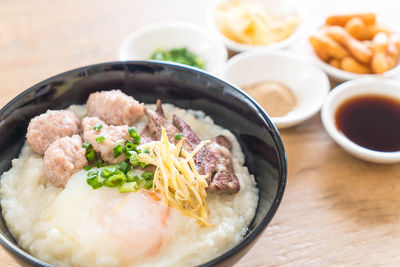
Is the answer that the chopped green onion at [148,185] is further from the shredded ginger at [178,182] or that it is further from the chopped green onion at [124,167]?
the chopped green onion at [124,167]

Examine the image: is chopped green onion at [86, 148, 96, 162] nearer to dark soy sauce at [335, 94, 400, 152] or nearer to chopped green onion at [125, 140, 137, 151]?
chopped green onion at [125, 140, 137, 151]

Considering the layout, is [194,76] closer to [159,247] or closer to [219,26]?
[159,247]

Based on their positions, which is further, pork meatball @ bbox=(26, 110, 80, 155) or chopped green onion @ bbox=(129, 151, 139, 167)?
pork meatball @ bbox=(26, 110, 80, 155)

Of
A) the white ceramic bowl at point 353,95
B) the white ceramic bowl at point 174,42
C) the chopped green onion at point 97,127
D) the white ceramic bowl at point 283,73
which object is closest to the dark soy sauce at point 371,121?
the white ceramic bowl at point 353,95

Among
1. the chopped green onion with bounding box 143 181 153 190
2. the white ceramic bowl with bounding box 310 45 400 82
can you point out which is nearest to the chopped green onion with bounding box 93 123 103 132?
the chopped green onion with bounding box 143 181 153 190

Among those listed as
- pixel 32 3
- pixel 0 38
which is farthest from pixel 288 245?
pixel 32 3

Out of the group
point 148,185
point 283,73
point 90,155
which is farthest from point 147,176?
point 283,73
